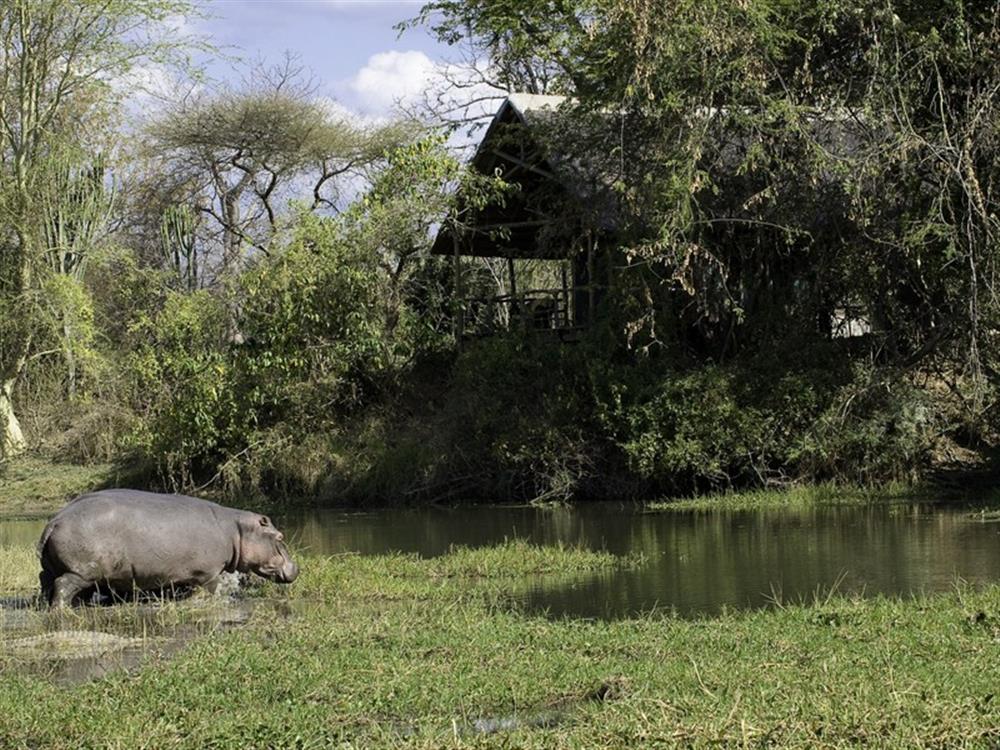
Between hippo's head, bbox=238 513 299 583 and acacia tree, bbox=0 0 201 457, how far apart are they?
18.0 m

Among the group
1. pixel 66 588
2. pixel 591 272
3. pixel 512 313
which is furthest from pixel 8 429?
pixel 66 588

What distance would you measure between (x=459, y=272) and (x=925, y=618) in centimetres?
1895

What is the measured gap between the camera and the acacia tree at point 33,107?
96.7 ft

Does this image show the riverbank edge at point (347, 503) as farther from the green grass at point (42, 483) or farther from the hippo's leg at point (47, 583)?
the hippo's leg at point (47, 583)

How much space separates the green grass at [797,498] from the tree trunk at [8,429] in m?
15.5

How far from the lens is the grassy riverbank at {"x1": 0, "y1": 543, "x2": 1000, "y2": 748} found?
7.07 metres

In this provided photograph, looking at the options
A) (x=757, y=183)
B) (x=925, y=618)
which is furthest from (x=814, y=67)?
(x=925, y=618)

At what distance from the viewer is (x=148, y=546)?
41.2 feet

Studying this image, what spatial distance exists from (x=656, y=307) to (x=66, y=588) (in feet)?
41.9

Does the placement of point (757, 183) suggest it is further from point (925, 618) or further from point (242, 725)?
point (242, 725)

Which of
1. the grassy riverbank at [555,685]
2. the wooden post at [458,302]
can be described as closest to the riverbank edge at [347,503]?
the wooden post at [458,302]

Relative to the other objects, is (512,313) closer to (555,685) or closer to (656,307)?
(656,307)

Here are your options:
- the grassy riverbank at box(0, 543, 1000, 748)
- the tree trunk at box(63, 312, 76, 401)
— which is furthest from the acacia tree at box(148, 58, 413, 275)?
the grassy riverbank at box(0, 543, 1000, 748)

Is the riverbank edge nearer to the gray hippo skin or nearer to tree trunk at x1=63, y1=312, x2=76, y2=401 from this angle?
tree trunk at x1=63, y1=312, x2=76, y2=401
